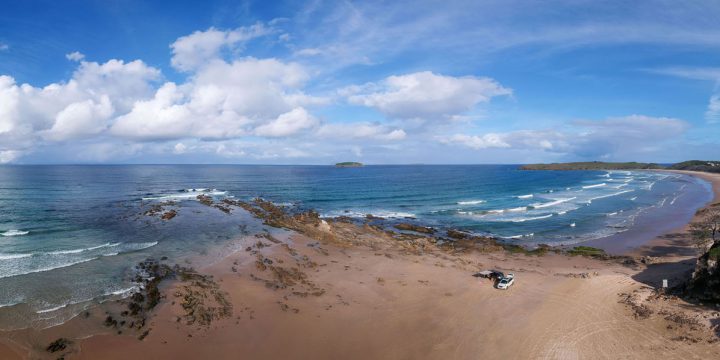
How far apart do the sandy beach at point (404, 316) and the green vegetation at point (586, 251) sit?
3.38 meters

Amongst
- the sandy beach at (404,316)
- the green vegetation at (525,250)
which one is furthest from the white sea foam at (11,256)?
the green vegetation at (525,250)

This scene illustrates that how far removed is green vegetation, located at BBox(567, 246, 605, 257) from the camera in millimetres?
36312

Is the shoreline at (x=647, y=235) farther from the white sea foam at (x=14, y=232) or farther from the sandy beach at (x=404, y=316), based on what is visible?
the white sea foam at (x=14, y=232)

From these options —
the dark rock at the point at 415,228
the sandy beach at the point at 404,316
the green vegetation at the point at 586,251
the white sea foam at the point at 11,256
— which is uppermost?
the white sea foam at the point at 11,256

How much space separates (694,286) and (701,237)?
2393 centimetres

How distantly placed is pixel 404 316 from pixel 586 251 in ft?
84.7

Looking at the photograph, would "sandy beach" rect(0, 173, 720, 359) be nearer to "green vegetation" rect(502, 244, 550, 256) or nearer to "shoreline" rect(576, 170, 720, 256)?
"green vegetation" rect(502, 244, 550, 256)

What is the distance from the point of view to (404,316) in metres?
22.1

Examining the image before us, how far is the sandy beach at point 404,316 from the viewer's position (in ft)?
59.0

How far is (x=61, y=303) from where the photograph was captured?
21562 mm

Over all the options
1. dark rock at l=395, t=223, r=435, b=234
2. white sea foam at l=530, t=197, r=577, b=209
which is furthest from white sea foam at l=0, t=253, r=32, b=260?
white sea foam at l=530, t=197, r=577, b=209

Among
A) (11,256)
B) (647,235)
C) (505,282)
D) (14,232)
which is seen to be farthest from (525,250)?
(14,232)

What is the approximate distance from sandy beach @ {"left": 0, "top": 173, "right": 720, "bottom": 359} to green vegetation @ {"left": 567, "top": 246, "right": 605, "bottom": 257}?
3.38 meters

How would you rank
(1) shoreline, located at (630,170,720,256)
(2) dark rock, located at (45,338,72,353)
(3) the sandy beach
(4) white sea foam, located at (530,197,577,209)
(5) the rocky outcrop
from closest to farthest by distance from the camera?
(2) dark rock, located at (45,338,72,353) < (3) the sandy beach < (5) the rocky outcrop < (1) shoreline, located at (630,170,720,256) < (4) white sea foam, located at (530,197,577,209)
